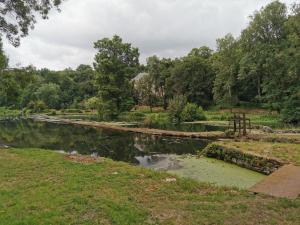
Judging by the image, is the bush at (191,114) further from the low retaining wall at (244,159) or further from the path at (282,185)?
the path at (282,185)

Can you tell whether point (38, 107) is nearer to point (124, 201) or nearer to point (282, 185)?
point (124, 201)

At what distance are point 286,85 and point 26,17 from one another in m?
38.7

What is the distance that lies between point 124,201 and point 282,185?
15.4 ft

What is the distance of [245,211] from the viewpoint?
705cm

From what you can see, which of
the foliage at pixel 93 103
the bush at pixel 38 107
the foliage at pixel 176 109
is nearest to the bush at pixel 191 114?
the foliage at pixel 176 109

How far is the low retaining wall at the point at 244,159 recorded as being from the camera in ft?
43.1

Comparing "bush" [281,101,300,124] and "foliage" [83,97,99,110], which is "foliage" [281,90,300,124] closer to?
"bush" [281,101,300,124]

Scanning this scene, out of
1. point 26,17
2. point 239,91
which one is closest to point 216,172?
point 26,17

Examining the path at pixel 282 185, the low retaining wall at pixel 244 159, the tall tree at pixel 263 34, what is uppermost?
the tall tree at pixel 263 34

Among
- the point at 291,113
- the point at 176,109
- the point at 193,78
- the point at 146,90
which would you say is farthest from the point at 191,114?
A: the point at 146,90

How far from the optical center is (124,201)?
7.91 meters

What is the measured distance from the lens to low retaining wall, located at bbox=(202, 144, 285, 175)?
13144 mm

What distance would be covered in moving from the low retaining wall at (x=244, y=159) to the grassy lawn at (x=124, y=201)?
4.84 m

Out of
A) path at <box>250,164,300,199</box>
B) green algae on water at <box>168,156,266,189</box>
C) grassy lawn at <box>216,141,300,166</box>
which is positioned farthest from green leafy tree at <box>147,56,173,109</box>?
path at <box>250,164,300,199</box>
